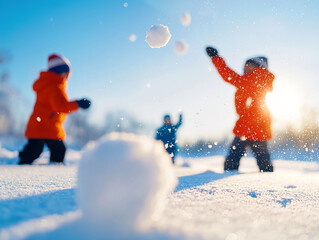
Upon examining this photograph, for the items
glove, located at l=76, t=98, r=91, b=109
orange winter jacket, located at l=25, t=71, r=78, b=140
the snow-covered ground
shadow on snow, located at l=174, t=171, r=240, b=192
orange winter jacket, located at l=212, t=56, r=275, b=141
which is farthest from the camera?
orange winter jacket, located at l=212, t=56, r=275, b=141

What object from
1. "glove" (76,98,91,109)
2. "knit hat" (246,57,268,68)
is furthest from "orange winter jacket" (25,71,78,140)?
"knit hat" (246,57,268,68)

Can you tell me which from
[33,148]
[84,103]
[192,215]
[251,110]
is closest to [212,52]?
[251,110]

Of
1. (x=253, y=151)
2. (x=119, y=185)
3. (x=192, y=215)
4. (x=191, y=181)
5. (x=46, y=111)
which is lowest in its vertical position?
(x=253, y=151)

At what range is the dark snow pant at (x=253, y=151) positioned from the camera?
145 inches

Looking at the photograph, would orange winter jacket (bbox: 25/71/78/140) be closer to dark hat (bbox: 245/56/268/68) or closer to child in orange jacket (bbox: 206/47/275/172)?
child in orange jacket (bbox: 206/47/275/172)

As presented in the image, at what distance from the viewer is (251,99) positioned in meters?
3.71

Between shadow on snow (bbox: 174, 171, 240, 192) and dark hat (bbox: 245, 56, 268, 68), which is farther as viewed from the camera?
dark hat (bbox: 245, 56, 268, 68)

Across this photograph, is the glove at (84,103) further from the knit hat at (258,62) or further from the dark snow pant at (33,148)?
the knit hat at (258,62)

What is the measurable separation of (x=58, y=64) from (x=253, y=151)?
300cm

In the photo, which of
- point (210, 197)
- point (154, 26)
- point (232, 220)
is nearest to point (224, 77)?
point (154, 26)

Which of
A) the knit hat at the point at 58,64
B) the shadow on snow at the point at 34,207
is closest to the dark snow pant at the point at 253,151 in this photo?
the knit hat at the point at 58,64

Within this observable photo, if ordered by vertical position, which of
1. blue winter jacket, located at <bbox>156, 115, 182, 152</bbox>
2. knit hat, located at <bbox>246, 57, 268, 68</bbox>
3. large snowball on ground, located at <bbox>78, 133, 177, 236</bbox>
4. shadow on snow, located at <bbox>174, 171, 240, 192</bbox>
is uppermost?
knit hat, located at <bbox>246, 57, 268, 68</bbox>

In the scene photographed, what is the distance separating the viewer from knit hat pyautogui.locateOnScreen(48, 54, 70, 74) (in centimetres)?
343

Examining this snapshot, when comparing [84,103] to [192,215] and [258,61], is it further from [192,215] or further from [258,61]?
[258,61]
